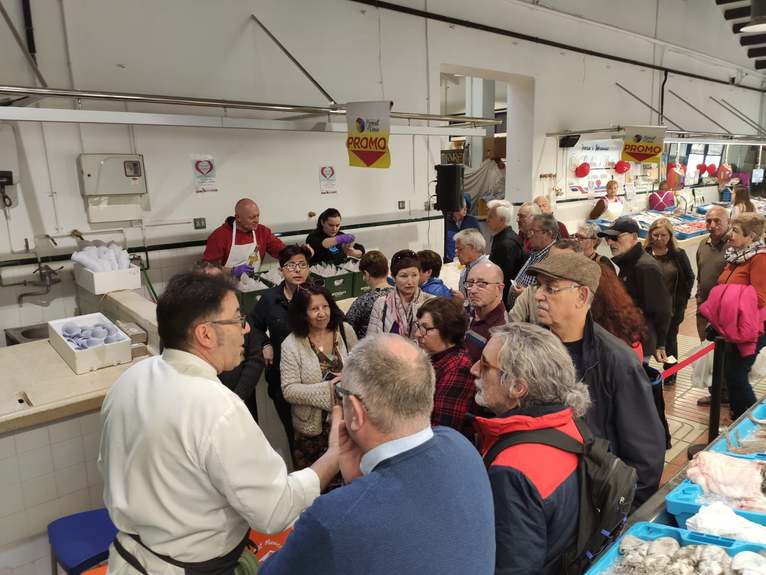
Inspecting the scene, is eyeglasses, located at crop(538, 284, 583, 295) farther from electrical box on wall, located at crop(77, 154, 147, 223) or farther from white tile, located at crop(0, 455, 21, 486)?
electrical box on wall, located at crop(77, 154, 147, 223)

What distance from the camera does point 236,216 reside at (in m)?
5.35

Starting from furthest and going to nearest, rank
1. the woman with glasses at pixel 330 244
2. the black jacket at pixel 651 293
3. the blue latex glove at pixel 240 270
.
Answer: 1. the woman with glasses at pixel 330 244
2. the blue latex glove at pixel 240 270
3. the black jacket at pixel 651 293

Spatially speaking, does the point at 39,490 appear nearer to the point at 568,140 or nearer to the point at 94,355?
the point at 94,355

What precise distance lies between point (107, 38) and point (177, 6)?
749mm

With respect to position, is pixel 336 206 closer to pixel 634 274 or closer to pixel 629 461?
pixel 634 274

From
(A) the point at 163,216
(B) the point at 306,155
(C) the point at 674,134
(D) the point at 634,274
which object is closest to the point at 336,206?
(B) the point at 306,155

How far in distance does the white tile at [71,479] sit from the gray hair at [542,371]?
90.8 inches

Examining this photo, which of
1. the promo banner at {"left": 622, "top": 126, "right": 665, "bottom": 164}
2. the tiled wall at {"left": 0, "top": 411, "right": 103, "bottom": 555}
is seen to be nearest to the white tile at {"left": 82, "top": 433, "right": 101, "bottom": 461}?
the tiled wall at {"left": 0, "top": 411, "right": 103, "bottom": 555}

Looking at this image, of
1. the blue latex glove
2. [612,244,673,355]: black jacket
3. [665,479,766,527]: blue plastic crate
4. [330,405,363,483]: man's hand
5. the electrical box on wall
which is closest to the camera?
[330,405,363,483]: man's hand

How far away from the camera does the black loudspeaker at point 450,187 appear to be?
6883 millimetres

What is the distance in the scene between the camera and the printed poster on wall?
5527mm

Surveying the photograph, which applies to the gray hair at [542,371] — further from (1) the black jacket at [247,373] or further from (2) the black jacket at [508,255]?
(2) the black jacket at [508,255]

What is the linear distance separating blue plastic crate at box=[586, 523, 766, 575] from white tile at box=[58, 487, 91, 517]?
248 centimetres

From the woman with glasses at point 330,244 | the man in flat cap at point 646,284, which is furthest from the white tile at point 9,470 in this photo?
the man in flat cap at point 646,284
